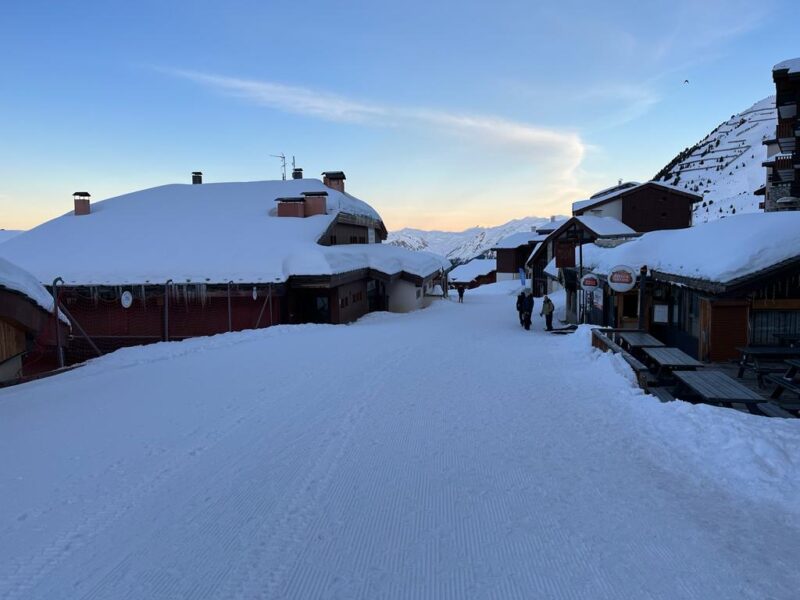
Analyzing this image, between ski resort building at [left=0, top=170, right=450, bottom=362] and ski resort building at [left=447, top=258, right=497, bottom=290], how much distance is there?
45.3m

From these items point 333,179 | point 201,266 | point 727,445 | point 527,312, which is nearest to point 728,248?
point 727,445

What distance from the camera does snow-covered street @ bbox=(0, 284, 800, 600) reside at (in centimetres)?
355

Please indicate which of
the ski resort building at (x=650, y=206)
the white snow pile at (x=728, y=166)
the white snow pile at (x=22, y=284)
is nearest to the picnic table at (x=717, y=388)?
the white snow pile at (x=22, y=284)

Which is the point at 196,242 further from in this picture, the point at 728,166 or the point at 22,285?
the point at 728,166

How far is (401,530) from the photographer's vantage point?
13.7 feet

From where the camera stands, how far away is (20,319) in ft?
31.6

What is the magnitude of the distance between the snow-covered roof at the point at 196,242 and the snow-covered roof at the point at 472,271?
43.0 meters

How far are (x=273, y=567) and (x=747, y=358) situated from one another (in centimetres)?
1050

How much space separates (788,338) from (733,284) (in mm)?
2140

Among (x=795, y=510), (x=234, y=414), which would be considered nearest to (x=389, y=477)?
(x=234, y=414)

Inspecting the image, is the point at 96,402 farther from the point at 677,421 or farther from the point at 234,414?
the point at 677,421

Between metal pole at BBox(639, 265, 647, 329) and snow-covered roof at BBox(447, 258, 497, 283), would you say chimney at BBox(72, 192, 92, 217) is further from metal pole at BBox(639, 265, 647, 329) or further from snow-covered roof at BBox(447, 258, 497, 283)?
snow-covered roof at BBox(447, 258, 497, 283)

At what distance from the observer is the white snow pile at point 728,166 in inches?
3573

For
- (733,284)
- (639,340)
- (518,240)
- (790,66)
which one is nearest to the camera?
(733,284)
